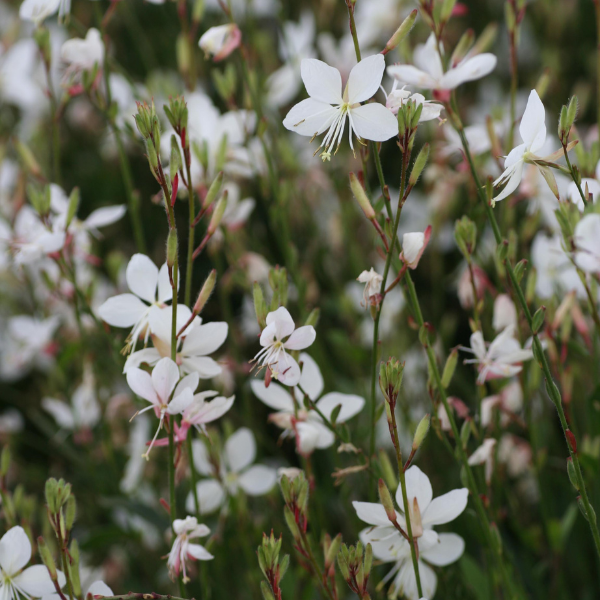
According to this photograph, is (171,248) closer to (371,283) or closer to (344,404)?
(371,283)

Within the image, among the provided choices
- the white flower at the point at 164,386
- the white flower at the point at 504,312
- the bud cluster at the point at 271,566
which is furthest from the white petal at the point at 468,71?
the bud cluster at the point at 271,566

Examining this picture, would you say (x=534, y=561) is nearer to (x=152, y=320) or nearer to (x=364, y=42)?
(x=152, y=320)

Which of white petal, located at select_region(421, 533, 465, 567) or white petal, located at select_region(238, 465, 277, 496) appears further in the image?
white petal, located at select_region(238, 465, 277, 496)

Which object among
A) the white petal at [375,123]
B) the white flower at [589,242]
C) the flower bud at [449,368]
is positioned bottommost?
the flower bud at [449,368]

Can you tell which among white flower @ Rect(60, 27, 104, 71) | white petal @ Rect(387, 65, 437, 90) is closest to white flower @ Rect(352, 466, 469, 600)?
white petal @ Rect(387, 65, 437, 90)

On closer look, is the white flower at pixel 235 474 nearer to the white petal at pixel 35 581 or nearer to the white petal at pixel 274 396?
the white petal at pixel 274 396

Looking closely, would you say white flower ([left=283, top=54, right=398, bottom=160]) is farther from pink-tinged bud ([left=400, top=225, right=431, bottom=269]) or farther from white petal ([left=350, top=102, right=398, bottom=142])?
pink-tinged bud ([left=400, top=225, right=431, bottom=269])

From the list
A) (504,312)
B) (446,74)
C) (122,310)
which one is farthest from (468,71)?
(122,310)
